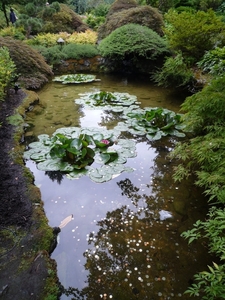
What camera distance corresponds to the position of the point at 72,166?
11.9 feet

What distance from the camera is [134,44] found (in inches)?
323

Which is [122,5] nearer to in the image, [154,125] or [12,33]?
[12,33]

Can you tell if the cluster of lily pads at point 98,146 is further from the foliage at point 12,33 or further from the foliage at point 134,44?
the foliage at point 12,33

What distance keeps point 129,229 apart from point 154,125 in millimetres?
2696

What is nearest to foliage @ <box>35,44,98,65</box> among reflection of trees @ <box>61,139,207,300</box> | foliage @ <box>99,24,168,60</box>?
foliage @ <box>99,24,168,60</box>

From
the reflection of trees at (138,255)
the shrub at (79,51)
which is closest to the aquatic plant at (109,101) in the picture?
the reflection of trees at (138,255)

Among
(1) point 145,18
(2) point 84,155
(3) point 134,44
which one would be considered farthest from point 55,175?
(1) point 145,18

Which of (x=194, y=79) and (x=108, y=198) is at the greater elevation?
(x=194, y=79)

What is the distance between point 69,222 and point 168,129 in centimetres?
280

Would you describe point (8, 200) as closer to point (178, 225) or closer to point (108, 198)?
point (108, 198)

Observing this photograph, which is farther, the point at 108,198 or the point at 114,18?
the point at 114,18

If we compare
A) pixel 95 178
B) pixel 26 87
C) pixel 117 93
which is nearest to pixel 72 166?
pixel 95 178

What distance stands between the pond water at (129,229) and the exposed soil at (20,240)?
0.75 ft

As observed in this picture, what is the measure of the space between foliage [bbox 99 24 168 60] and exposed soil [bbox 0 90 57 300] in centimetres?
623
